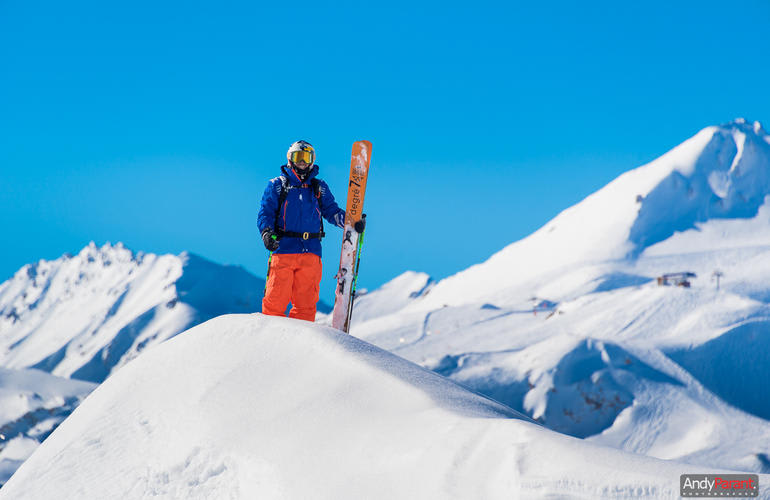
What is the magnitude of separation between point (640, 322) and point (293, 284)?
82.8 feet

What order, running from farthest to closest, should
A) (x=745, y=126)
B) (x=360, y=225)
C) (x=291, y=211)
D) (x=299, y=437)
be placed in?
(x=745, y=126) < (x=360, y=225) < (x=291, y=211) < (x=299, y=437)

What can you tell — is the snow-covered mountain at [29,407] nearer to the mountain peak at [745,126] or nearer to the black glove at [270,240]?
the black glove at [270,240]

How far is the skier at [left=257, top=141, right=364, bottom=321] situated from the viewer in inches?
350

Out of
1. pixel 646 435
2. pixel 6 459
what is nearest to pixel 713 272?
pixel 646 435

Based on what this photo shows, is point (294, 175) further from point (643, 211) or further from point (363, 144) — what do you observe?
point (643, 211)

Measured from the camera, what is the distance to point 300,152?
8.85 meters

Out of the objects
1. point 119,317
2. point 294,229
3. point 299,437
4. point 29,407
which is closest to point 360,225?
point 294,229

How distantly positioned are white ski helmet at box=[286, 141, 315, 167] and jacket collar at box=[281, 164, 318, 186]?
111mm

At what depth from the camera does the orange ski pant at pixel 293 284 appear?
29.2 feet

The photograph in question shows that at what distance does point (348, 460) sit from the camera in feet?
14.0

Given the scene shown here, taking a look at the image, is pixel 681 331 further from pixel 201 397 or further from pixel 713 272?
pixel 201 397

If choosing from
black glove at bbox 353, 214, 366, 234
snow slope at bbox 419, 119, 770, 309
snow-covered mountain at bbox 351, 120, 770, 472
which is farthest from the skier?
snow slope at bbox 419, 119, 770, 309

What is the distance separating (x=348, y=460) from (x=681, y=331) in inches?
1103

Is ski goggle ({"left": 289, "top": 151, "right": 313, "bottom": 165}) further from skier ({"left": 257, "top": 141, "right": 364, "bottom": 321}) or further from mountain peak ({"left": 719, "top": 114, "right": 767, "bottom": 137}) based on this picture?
mountain peak ({"left": 719, "top": 114, "right": 767, "bottom": 137})
